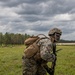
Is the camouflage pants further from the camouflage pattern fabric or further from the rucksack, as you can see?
the camouflage pattern fabric

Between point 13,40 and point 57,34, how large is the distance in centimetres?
15228

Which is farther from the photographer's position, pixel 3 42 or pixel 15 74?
pixel 3 42

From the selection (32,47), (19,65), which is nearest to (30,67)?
(32,47)

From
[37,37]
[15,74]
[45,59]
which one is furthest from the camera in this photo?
[15,74]

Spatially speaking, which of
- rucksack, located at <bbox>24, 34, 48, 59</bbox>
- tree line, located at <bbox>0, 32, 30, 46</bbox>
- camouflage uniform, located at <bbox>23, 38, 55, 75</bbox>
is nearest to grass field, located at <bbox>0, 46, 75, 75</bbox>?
camouflage uniform, located at <bbox>23, 38, 55, 75</bbox>

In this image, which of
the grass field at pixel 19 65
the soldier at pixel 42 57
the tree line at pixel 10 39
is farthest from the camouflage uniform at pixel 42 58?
the tree line at pixel 10 39

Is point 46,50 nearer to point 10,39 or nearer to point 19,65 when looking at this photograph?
point 19,65

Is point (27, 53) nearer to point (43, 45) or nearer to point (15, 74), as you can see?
point (43, 45)

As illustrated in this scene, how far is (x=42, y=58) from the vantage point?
304 inches

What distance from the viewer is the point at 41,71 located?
8.34 meters

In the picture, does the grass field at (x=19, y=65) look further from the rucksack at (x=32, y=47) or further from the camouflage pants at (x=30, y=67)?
the rucksack at (x=32, y=47)

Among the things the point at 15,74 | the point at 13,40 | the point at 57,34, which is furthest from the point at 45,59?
the point at 13,40

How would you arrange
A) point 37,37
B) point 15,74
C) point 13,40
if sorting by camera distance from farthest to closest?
point 13,40, point 15,74, point 37,37

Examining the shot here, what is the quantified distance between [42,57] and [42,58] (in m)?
0.04
